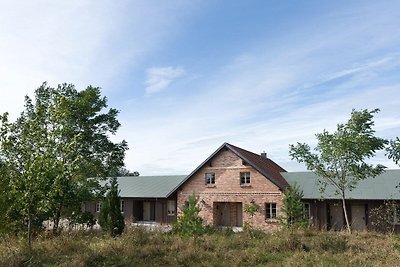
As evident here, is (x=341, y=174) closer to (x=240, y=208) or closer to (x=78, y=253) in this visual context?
(x=240, y=208)

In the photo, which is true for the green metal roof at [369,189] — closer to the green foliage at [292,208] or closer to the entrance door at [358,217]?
the entrance door at [358,217]

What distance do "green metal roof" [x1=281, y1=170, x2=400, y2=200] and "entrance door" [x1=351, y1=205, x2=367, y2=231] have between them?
133cm

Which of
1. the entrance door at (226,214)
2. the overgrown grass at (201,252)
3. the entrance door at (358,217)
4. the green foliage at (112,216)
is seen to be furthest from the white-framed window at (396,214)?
the green foliage at (112,216)

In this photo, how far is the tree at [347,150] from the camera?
73.1ft

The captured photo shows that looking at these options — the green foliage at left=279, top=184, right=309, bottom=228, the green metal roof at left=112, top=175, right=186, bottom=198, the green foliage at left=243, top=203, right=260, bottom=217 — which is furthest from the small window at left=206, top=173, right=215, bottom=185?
the green foliage at left=279, top=184, right=309, bottom=228

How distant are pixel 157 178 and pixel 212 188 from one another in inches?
340

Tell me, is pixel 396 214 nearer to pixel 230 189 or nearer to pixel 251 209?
pixel 251 209

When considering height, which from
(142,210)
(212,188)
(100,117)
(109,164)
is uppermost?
(100,117)

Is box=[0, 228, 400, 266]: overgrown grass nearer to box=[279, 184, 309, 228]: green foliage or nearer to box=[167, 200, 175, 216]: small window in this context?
box=[279, 184, 309, 228]: green foliage

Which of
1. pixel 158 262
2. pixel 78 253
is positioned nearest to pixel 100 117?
pixel 78 253

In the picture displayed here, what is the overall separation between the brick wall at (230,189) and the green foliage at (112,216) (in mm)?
9209

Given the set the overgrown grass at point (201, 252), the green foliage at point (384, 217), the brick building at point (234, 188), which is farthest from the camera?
the brick building at point (234, 188)

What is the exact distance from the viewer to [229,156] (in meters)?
29.8

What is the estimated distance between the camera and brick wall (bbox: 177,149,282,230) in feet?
91.4
